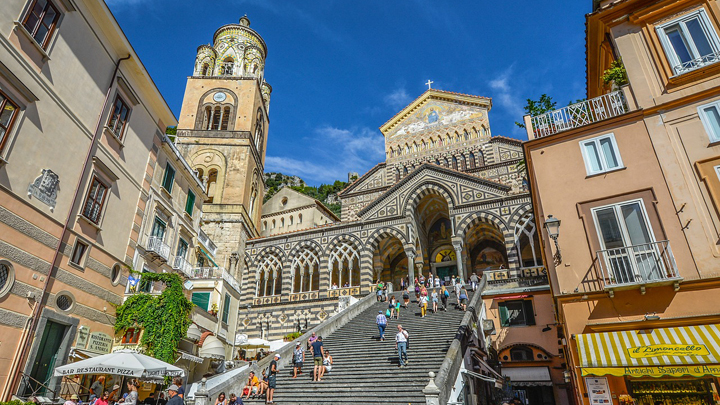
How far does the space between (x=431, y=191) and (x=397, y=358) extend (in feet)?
51.9

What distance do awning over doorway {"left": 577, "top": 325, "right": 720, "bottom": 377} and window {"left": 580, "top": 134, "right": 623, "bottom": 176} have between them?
4.27 metres

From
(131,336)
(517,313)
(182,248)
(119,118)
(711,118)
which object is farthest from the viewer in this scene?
(182,248)

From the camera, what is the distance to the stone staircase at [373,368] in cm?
1012

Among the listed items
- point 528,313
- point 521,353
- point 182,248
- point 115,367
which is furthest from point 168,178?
point 521,353

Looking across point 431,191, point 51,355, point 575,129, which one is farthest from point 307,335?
point 431,191

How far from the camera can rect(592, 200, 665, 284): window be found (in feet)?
30.8

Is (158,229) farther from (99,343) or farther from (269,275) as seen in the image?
(269,275)

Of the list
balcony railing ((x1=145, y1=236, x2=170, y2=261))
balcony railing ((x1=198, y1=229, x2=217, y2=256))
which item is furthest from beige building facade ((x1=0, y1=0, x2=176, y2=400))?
balcony railing ((x1=198, y1=229, x2=217, y2=256))

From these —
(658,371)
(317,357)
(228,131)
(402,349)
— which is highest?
(228,131)

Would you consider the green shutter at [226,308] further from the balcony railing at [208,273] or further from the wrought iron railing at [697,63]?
the wrought iron railing at [697,63]

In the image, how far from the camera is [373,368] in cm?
1170

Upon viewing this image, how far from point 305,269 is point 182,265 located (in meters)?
10.8

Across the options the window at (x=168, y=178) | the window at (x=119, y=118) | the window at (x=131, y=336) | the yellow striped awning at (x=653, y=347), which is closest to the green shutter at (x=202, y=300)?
the window at (x=168, y=178)

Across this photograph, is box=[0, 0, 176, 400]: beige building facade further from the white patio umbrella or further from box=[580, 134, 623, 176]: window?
box=[580, 134, 623, 176]: window
